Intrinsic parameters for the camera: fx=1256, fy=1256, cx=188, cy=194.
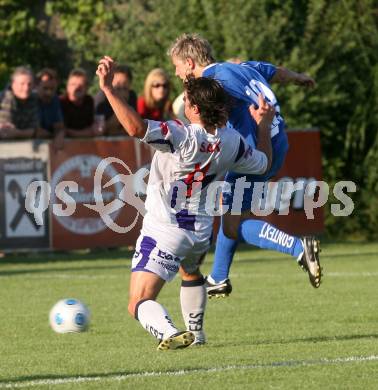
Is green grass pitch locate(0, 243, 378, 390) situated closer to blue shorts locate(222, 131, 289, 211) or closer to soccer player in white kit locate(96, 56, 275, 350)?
soccer player in white kit locate(96, 56, 275, 350)

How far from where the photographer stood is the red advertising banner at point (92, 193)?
46.6 feet

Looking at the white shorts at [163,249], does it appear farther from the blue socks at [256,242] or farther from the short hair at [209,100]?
the blue socks at [256,242]

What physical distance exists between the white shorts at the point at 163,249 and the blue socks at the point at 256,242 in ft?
5.05

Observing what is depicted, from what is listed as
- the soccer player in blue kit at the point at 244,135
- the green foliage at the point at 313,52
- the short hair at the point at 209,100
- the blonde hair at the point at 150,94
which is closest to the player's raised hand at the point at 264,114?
Result: the short hair at the point at 209,100

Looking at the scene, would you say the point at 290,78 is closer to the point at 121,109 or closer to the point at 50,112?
the point at 121,109

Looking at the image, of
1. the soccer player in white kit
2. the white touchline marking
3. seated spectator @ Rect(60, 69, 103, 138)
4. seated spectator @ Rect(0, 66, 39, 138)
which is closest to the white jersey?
the soccer player in white kit

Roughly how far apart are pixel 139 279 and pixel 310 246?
1.64 meters

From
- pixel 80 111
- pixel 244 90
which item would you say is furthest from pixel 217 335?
pixel 80 111

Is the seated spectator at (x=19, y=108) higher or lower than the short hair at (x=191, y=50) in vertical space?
lower

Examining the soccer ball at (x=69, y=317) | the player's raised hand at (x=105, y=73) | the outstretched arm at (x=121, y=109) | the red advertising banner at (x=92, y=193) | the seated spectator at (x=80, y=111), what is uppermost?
the player's raised hand at (x=105, y=73)

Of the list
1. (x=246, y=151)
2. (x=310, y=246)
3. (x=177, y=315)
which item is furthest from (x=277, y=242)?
(x=246, y=151)

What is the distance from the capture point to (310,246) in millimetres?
8016

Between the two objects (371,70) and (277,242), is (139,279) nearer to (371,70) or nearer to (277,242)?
(277,242)

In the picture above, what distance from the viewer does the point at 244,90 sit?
8539mm
